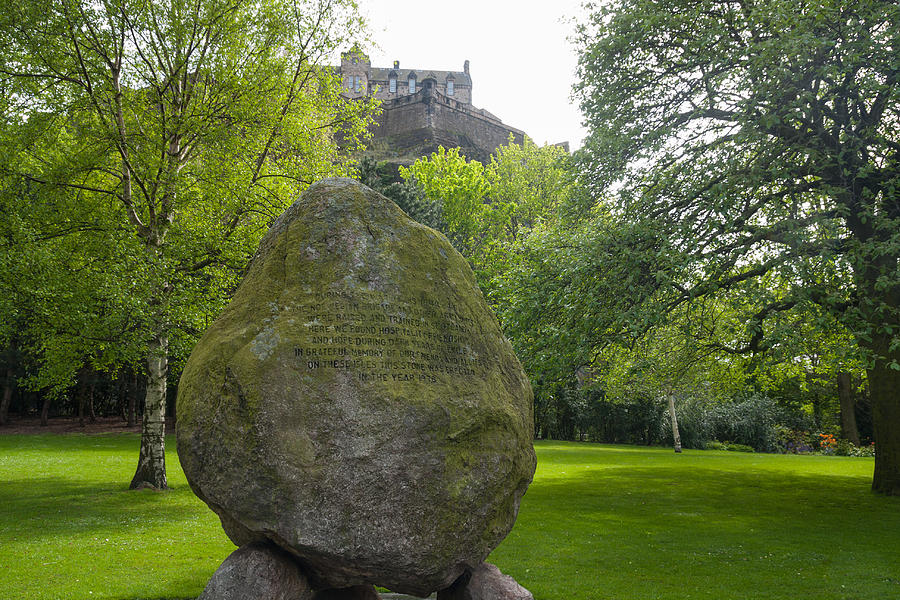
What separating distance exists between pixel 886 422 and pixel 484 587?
47.0ft

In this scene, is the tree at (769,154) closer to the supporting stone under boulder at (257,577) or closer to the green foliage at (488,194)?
the supporting stone under boulder at (257,577)

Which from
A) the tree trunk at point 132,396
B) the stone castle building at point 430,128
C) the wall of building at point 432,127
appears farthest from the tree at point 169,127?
the wall of building at point 432,127

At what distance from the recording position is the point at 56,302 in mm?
15773

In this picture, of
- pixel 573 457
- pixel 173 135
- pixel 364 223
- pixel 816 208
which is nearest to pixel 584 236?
pixel 816 208

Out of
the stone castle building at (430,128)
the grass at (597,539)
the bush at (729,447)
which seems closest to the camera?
the grass at (597,539)

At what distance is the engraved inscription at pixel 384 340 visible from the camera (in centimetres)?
600

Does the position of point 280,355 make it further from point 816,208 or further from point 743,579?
point 816,208

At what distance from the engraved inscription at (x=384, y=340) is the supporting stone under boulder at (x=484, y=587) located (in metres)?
2.18

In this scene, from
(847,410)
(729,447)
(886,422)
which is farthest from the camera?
(729,447)

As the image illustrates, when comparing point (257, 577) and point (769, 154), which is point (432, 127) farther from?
point (257, 577)

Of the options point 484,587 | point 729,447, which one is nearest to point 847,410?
point 729,447

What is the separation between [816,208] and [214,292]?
15.5 meters

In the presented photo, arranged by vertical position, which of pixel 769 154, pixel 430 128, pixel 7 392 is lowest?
pixel 7 392

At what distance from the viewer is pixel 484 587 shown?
21.8 ft
